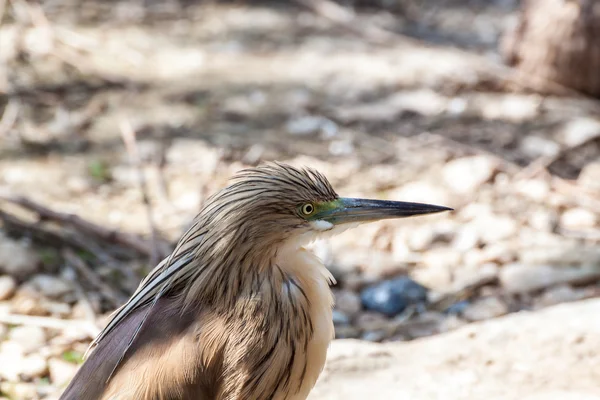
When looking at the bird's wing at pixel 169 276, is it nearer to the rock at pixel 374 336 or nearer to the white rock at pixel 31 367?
the white rock at pixel 31 367

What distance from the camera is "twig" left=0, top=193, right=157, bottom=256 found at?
13.0ft

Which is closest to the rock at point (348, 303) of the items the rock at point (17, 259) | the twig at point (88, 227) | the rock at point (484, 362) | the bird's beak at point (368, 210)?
the rock at point (484, 362)

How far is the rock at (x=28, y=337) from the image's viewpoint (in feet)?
11.1

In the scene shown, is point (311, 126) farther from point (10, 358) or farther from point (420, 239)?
point (10, 358)

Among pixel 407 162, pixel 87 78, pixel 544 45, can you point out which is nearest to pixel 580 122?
pixel 544 45

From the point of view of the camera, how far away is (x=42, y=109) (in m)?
5.60

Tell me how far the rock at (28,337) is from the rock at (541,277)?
2.20 m

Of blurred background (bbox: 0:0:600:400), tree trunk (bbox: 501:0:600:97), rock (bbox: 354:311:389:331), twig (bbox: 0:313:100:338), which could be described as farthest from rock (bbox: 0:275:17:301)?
tree trunk (bbox: 501:0:600:97)

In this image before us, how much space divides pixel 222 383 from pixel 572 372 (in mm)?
1343

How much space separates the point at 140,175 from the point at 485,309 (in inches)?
85.6

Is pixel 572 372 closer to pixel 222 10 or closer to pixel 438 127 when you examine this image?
pixel 438 127

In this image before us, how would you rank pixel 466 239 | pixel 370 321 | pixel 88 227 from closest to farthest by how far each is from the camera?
pixel 370 321 < pixel 88 227 < pixel 466 239

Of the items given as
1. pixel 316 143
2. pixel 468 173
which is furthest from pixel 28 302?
pixel 468 173

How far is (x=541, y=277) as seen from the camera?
12.7 ft
